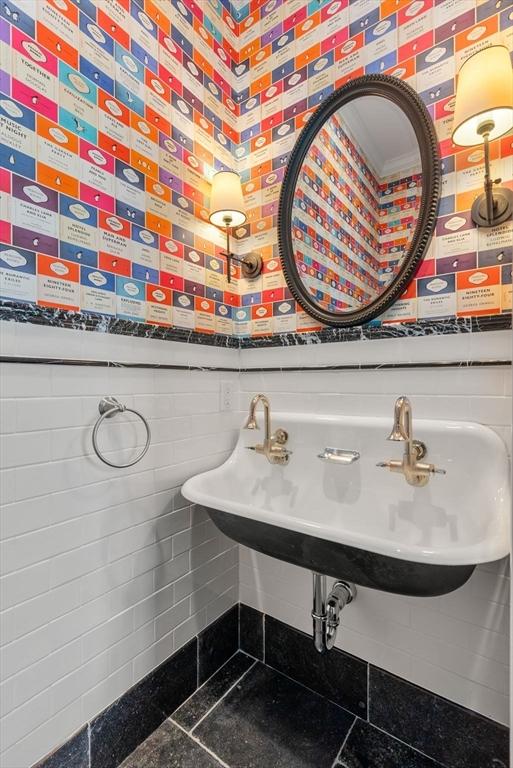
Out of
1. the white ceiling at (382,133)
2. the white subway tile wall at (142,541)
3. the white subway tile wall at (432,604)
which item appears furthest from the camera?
the white ceiling at (382,133)

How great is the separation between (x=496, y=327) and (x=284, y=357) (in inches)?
26.8

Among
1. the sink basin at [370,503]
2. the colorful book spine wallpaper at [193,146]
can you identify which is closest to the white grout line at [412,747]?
the sink basin at [370,503]

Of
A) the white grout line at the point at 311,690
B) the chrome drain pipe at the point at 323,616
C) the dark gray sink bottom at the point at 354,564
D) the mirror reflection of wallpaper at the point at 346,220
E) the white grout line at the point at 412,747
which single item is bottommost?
the white grout line at the point at 412,747

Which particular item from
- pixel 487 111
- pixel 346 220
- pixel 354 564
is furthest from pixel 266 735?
pixel 487 111

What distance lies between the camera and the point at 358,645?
3.90 feet

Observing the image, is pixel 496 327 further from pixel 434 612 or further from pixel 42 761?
pixel 42 761

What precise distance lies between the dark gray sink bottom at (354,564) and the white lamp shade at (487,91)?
1.07 meters

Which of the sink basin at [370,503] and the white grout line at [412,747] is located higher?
the sink basin at [370,503]

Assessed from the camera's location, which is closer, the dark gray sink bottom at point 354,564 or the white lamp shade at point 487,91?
the dark gray sink bottom at point 354,564

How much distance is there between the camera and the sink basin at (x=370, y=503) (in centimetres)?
76

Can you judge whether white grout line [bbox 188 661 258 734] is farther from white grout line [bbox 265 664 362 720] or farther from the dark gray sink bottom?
the dark gray sink bottom

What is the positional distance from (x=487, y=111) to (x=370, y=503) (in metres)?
1.10

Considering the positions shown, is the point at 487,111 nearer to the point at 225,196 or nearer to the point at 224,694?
the point at 225,196

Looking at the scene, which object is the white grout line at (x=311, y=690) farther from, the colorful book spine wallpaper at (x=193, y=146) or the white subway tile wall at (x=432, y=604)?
the colorful book spine wallpaper at (x=193, y=146)
